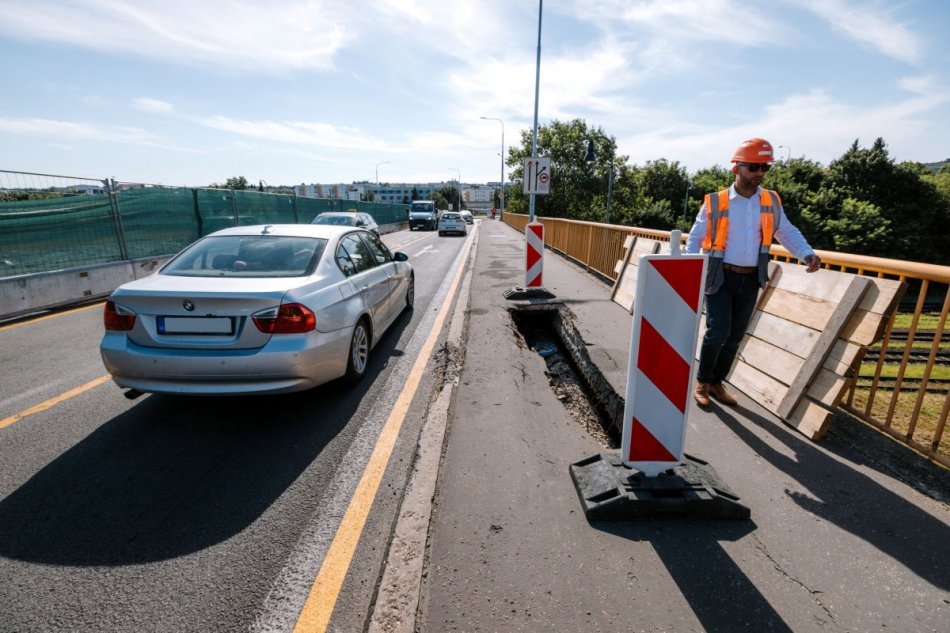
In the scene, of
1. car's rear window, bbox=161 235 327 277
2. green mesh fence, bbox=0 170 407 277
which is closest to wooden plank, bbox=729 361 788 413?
car's rear window, bbox=161 235 327 277

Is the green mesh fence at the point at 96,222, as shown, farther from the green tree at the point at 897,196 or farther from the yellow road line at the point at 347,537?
the green tree at the point at 897,196

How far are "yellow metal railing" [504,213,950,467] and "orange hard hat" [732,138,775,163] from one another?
92 centimetres

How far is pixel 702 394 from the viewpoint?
3.76m

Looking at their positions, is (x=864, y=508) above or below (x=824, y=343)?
below

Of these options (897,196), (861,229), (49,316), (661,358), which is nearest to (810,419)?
(661,358)

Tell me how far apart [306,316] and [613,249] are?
24.6ft

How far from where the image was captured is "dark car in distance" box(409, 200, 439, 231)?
35.7m

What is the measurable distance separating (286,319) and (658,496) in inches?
108

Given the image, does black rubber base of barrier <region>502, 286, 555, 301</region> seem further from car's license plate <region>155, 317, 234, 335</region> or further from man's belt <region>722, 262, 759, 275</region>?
car's license plate <region>155, 317, 234, 335</region>

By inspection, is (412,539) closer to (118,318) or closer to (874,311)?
(118,318)

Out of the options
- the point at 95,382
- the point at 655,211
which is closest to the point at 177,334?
the point at 95,382

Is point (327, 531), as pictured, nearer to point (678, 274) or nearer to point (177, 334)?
point (177, 334)

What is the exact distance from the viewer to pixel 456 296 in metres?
8.73

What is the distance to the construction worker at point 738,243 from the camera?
3363mm
